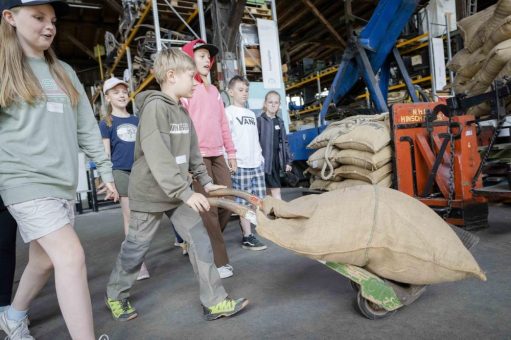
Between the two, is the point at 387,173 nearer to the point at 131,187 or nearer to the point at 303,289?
the point at 303,289

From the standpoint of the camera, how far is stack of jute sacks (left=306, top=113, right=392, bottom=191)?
3.78 meters

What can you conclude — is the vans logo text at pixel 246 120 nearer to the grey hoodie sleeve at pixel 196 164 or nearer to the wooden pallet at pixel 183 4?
the grey hoodie sleeve at pixel 196 164

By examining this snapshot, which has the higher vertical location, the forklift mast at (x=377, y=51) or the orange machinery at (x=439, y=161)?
the forklift mast at (x=377, y=51)

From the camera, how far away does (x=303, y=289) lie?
2.19 meters

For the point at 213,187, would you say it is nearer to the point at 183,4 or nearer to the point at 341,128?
the point at 341,128

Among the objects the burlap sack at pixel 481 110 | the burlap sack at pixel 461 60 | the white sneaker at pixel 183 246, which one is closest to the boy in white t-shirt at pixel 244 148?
the white sneaker at pixel 183 246

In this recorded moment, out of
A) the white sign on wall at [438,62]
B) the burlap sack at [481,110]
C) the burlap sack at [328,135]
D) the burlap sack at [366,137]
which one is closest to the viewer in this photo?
the burlap sack at [366,137]

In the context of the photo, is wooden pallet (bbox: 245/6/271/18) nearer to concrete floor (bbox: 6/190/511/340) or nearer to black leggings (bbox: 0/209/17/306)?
concrete floor (bbox: 6/190/511/340)

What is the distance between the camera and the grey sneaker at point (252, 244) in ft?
10.5

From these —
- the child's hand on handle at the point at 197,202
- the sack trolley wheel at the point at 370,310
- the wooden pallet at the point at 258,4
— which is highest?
the wooden pallet at the point at 258,4

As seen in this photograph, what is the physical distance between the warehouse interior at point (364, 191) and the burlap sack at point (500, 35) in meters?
0.02

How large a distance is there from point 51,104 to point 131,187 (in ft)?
2.20

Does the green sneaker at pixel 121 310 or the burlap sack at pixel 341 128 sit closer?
the green sneaker at pixel 121 310

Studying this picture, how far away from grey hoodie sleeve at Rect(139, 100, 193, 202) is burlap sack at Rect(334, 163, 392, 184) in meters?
2.51
